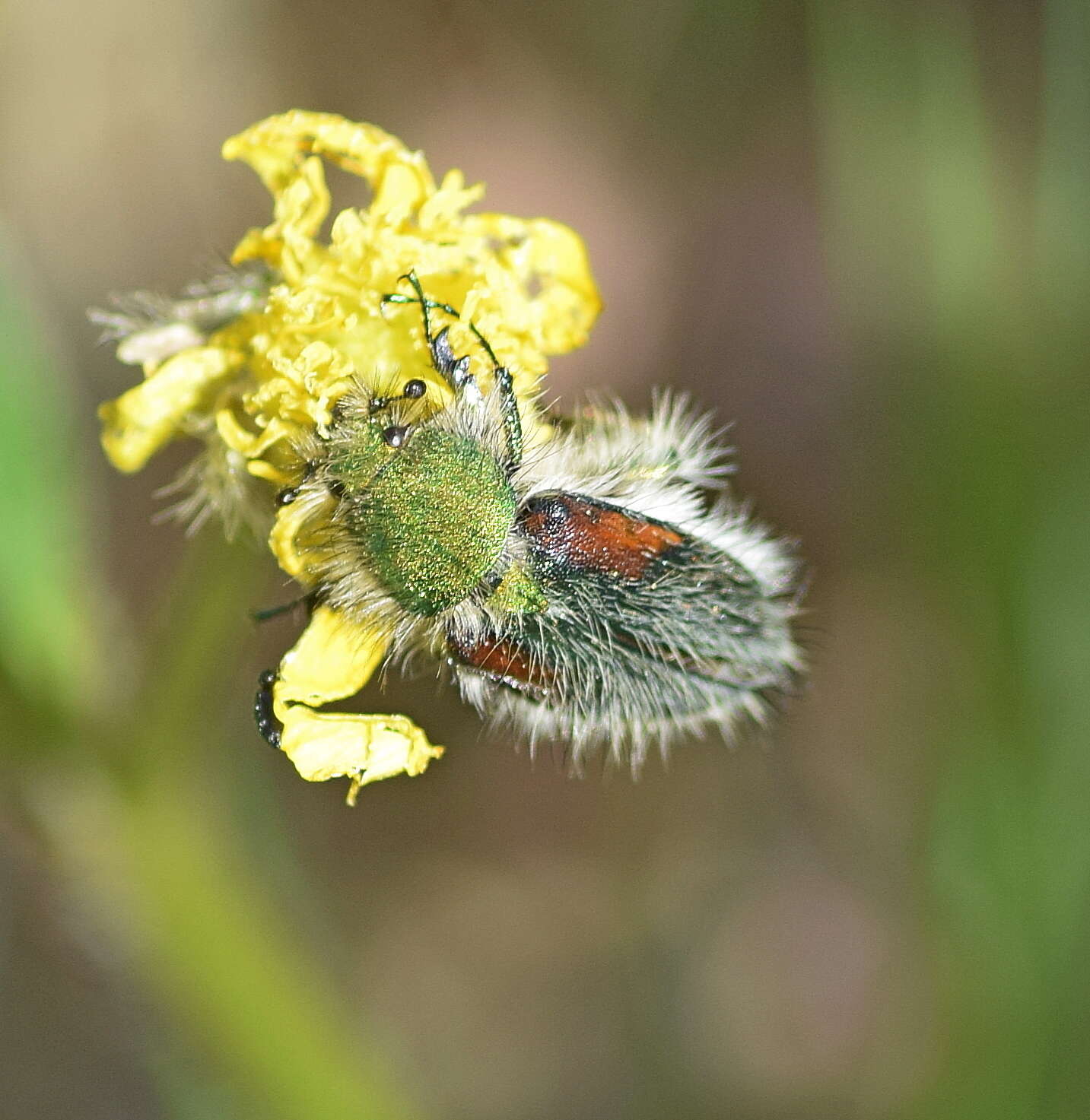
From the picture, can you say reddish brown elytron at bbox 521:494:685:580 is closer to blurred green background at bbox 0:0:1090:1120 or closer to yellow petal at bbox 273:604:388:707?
yellow petal at bbox 273:604:388:707

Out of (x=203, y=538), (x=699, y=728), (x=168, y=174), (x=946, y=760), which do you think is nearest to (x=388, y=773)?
(x=699, y=728)

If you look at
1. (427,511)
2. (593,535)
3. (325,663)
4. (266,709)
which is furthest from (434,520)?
(266,709)

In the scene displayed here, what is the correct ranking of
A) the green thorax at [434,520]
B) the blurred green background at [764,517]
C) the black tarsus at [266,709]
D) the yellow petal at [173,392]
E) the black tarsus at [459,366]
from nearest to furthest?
the green thorax at [434,520], the black tarsus at [459,366], the black tarsus at [266,709], the yellow petal at [173,392], the blurred green background at [764,517]

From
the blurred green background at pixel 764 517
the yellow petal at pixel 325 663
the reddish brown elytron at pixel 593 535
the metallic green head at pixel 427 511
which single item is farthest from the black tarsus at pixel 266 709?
the blurred green background at pixel 764 517

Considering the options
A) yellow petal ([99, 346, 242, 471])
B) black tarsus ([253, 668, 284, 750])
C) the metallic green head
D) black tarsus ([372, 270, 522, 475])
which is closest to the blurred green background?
yellow petal ([99, 346, 242, 471])

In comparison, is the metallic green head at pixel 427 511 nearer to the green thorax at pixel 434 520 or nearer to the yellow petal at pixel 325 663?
the green thorax at pixel 434 520

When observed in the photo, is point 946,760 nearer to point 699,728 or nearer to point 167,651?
point 699,728

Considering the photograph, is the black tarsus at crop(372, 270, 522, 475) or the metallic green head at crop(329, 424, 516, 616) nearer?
the metallic green head at crop(329, 424, 516, 616)
